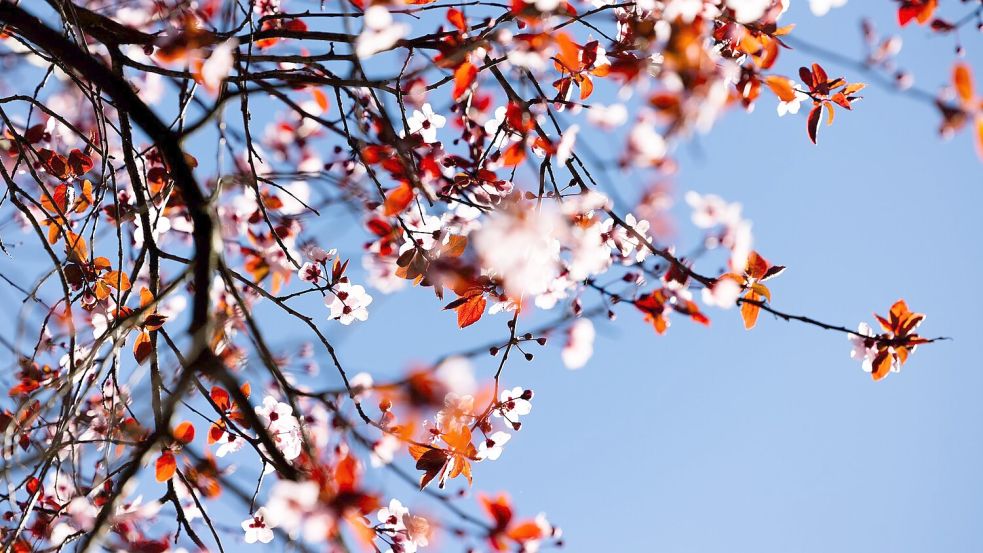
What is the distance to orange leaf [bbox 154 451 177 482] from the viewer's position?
7.08 feet

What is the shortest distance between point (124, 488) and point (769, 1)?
2.26 meters

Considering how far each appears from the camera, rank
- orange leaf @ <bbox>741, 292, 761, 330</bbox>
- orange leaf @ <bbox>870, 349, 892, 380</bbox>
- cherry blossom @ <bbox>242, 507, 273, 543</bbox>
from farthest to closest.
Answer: cherry blossom @ <bbox>242, 507, 273, 543</bbox>, orange leaf @ <bbox>870, 349, 892, 380</bbox>, orange leaf @ <bbox>741, 292, 761, 330</bbox>

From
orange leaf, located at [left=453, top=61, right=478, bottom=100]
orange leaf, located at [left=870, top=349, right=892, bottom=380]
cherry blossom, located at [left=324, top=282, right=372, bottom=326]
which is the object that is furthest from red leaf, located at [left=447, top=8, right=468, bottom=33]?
orange leaf, located at [left=870, top=349, right=892, bottom=380]

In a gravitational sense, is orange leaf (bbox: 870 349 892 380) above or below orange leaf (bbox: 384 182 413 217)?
above

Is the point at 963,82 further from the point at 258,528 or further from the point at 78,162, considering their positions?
the point at 78,162

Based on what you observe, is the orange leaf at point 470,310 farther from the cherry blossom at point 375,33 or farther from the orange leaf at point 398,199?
the cherry blossom at point 375,33

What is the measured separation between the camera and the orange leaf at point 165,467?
2.16 metres

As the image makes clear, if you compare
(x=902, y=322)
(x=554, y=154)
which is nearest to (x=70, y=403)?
(x=554, y=154)

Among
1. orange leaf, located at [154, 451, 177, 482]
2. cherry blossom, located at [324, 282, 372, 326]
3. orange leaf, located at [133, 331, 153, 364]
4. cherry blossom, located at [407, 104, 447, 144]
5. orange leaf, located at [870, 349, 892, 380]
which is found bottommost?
orange leaf, located at [154, 451, 177, 482]


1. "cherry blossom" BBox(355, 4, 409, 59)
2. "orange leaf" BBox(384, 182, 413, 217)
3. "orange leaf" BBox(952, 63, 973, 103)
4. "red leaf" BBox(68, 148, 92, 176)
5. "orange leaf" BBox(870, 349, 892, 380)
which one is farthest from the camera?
"red leaf" BBox(68, 148, 92, 176)

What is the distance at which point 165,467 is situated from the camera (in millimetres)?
2162

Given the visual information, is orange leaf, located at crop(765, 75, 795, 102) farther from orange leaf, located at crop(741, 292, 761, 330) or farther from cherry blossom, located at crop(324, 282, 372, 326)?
cherry blossom, located at crop(324, 282, 372, 326)

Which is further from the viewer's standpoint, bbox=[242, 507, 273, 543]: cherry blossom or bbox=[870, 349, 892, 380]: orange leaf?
bbox=[242, 507, 273, 543]: cherry blossom

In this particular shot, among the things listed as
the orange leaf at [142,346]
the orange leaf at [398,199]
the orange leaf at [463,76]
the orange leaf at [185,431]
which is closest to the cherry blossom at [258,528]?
the orange leaf at [185,431]
